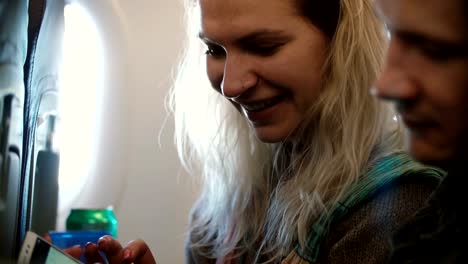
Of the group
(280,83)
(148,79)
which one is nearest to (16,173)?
(280,83)

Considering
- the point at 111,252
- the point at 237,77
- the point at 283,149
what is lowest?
the point at 111,252

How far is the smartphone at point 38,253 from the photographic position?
626 millimetres

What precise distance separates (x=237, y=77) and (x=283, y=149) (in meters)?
0.22

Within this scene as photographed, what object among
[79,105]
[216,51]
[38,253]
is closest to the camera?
[38,253]

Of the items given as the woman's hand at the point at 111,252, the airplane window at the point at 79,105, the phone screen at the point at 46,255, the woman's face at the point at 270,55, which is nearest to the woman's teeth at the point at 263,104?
the woman's face at the point at 270,55

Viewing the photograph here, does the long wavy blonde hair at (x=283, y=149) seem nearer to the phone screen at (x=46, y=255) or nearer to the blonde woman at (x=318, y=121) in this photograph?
the blonde woman at (x=318, y=121)

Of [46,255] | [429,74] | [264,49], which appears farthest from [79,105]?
[429,74]

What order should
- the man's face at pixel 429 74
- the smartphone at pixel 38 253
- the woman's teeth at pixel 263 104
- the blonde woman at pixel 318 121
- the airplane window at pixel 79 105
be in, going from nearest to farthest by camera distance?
the man's face at pixel 429 74
the smartphone at pixel 38 253
the blonde woman at pixel 318 121
the woman's teeth at pixel 263 104
the airplane window at pixel 79 105

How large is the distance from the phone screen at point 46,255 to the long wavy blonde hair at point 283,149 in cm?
35

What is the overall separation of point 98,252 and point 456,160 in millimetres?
601

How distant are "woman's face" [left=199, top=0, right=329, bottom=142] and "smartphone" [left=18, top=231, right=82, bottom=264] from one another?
0.36 meters

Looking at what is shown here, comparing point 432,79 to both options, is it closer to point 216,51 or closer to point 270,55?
point 270,55

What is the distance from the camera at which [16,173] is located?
0.68m

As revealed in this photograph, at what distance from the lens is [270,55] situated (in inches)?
35.8
